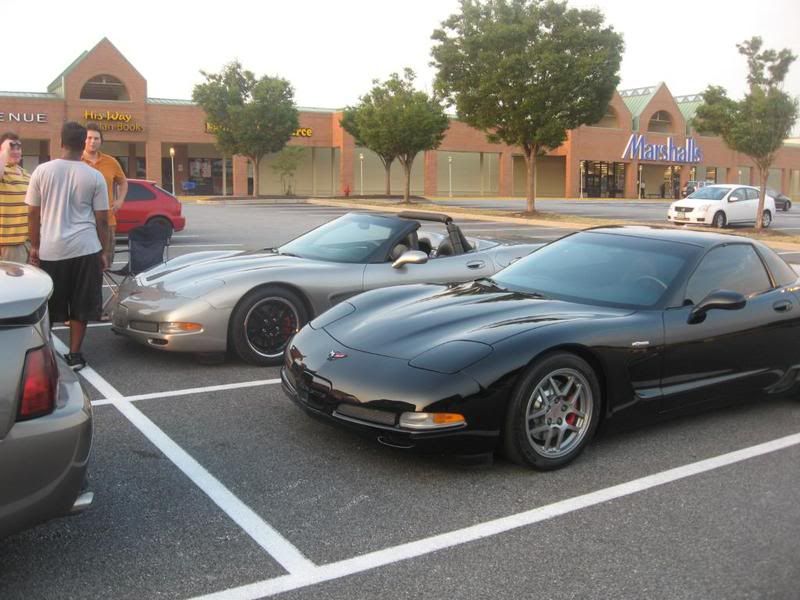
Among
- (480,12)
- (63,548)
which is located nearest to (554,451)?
(63,548)

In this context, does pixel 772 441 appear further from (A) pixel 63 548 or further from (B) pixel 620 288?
(A) pixel 63 548

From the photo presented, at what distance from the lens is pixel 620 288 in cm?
503

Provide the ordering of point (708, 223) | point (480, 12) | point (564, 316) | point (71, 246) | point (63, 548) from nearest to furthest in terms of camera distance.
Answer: point (63, 548) < point (564, 316) < point (71, 246) < point (708, 223) < point (480, 12)

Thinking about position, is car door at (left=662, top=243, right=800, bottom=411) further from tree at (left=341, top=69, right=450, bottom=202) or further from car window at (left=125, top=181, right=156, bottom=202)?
tree at (left=341, top=69, right=450, bottom=202)

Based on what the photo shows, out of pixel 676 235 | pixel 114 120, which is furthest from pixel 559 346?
pixel 114 120

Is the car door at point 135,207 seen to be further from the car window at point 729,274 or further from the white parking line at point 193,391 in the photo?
the car window at point 729,274

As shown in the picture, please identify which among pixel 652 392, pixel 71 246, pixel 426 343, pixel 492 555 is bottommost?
pixel 492 555

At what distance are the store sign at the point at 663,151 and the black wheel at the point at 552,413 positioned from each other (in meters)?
62.4

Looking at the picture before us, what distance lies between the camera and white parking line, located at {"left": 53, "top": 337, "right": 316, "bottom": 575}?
3213 millimetres

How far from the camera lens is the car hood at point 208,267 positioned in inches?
253

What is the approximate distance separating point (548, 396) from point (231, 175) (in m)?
53.6

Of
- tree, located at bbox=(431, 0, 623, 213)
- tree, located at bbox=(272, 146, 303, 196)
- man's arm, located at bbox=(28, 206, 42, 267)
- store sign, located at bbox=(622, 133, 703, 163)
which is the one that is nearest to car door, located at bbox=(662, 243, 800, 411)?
man's arm, located at bbox=(28, 206, 42, 267)

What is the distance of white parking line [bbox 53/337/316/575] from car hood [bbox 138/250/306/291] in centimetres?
125

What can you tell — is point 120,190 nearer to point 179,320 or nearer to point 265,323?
point 179,320
